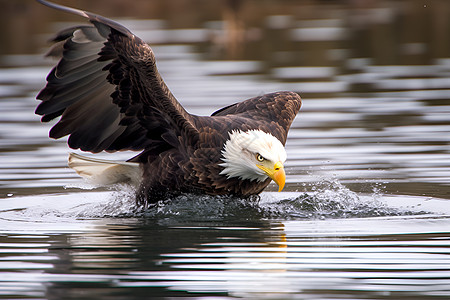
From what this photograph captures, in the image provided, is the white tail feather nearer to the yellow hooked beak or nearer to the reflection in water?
the reflection in water

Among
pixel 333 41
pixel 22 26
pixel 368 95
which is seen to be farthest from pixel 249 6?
pixel 368 95

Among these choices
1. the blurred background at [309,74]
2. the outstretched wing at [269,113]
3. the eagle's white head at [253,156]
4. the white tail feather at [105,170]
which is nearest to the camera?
the eagle's white head at [253,156]

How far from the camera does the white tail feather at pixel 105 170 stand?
27.2 ft

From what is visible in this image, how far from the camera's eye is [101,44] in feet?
24.4

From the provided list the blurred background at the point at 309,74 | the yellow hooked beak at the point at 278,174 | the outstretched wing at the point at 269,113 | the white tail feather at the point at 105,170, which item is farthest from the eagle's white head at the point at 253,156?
the blurred background at the point at 309,74

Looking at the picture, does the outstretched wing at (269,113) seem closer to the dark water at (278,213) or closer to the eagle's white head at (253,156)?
the eagle's white head at (253,156)

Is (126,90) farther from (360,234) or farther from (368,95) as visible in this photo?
(368,95)

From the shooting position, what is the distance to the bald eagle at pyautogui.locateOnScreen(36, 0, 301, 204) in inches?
291

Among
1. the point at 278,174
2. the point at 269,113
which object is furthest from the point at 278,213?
the point at 269,113

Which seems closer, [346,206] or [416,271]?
[416,271]

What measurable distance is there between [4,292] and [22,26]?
22.2m

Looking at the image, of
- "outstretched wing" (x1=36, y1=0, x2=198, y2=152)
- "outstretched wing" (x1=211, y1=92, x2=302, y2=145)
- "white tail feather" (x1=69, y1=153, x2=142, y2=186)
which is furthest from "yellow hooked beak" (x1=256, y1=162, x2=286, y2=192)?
"white tail feather" (x1=69, y1=153, x2=142, y2=186)

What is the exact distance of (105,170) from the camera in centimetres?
837

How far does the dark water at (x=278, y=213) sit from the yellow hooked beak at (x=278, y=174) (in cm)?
30
